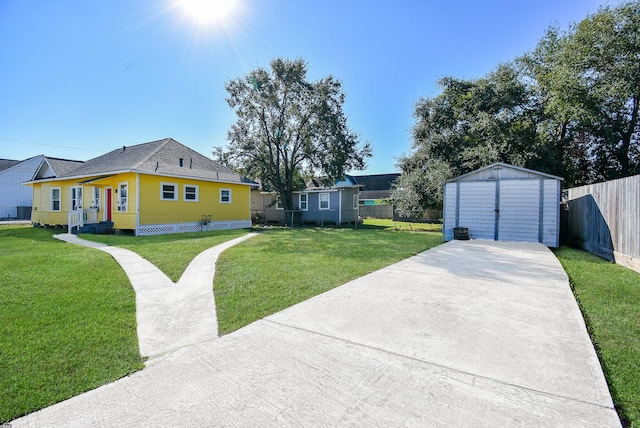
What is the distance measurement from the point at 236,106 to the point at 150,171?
8.91 meters

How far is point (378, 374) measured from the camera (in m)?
2.26

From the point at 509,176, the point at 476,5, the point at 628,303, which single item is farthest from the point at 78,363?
the point at 476,5

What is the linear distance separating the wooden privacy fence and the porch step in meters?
18.5

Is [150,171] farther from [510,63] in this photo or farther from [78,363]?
[510,63]

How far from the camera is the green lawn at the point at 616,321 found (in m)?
2.06

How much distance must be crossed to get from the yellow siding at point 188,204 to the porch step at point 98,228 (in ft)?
7.41

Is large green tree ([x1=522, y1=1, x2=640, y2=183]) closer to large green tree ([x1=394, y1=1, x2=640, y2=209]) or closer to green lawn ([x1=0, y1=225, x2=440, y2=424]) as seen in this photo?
large green tree ([x1=394, y1=1, x2=640, y2=209])

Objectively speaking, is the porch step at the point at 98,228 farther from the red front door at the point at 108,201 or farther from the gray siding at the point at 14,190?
the gray siding at the point at 14,190

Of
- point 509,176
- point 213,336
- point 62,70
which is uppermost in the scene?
point 62,70

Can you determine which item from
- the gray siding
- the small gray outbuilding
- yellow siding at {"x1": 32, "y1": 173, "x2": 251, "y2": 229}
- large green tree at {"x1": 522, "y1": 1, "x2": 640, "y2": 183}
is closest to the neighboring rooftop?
yellow siding at {"x1": 32, "y1": 173, "x2": 251, "y2": 229}

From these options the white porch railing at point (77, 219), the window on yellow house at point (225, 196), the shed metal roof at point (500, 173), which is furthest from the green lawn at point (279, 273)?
the white porch railing at point (77, 219)

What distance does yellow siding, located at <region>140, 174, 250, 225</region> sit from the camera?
44.7 feet

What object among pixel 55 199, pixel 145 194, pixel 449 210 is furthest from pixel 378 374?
pixel 55 199

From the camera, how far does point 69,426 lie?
1753 millimetres
